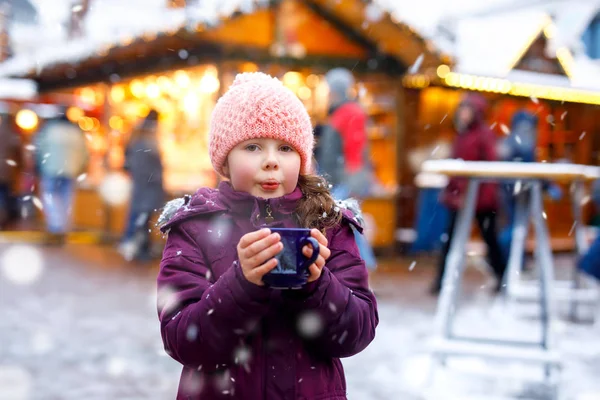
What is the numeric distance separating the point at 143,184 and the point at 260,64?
233cm

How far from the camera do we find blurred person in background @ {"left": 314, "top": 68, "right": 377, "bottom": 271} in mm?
7309

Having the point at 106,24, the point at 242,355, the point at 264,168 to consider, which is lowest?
the point at 242,355

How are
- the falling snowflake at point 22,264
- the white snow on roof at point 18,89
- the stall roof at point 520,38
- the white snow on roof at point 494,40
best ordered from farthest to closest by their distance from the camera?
1. the white snow on roof at point 18,89
2. the stall roof at point 520,38
3. the white snow on roof at point 494,40
4. the falling snowflake at point 22,264

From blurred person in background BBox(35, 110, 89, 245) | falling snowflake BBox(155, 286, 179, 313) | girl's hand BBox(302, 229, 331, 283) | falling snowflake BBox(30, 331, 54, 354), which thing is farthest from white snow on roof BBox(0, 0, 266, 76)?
girl's hand BBox(302, 229, 331, 283)

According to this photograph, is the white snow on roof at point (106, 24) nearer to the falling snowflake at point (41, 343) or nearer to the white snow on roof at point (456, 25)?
the white snow on roof at point (456, 25)

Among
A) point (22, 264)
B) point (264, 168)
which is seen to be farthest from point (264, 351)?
point (22, 264)

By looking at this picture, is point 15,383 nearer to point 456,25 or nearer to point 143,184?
point 143,184

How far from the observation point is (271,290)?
1575 mm

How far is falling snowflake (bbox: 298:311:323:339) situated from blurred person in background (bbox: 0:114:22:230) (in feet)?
41.9

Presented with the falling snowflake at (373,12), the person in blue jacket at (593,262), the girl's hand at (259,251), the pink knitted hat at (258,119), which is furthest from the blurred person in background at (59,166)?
the girl's hand at (259,251)

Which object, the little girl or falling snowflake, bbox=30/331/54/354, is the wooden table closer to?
the little girl

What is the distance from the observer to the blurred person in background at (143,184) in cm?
1034

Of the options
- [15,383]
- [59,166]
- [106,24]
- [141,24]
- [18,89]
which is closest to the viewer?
[15,383]

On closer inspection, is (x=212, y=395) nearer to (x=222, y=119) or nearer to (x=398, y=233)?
(x=222, y=119)
